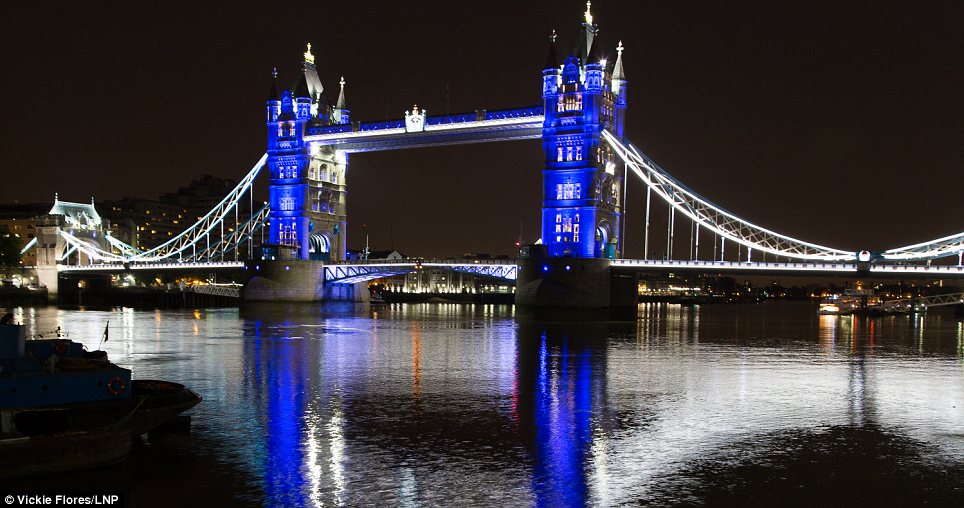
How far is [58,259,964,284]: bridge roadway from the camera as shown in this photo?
59531 millimetres

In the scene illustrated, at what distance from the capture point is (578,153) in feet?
224

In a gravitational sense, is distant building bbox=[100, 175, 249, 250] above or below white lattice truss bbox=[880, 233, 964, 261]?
above

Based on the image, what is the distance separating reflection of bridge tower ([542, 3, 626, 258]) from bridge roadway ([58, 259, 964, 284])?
11.7 ft

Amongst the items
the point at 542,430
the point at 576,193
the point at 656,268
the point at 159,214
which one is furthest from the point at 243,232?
the point at 159,214

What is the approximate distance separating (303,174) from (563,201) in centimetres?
2681

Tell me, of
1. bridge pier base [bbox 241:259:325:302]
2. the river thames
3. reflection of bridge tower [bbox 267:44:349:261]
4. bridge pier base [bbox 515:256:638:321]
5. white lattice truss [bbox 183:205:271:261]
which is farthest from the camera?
white lattice truss [bbox 183:205:271:261]

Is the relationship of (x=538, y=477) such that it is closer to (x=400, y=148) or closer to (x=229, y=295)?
(x=400, y=148)

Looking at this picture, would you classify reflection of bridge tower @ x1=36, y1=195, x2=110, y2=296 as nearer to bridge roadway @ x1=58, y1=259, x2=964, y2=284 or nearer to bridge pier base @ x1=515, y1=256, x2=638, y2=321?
bridge roadway @ x1=58, y1=259, x2=964, y2=284

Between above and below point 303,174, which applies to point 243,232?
below

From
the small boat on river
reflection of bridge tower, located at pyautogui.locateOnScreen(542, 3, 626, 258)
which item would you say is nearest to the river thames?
the small boat on river

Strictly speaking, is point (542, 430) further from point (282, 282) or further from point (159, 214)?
point (159, 214)

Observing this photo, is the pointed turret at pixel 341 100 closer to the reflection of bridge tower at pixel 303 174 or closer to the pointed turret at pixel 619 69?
the reflection of bridge tower at pixel 303 174

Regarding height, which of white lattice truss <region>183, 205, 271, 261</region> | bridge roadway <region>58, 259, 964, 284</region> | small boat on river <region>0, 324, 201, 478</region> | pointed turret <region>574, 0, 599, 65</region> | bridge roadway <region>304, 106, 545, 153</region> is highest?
pointed turret <region>574, 0, 599, 65</region>

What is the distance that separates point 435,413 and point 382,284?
434 ft
